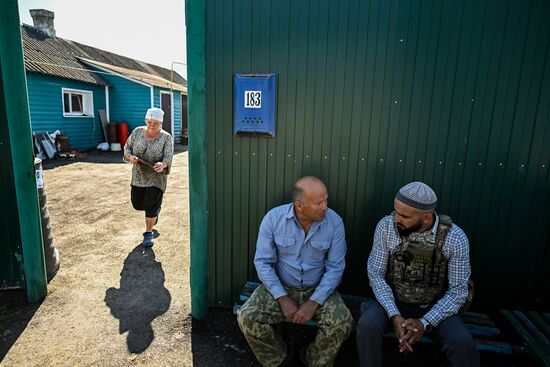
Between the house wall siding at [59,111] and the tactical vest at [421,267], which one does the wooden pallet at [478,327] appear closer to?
the tactical vest at [421,267]

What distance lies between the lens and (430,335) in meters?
2.35

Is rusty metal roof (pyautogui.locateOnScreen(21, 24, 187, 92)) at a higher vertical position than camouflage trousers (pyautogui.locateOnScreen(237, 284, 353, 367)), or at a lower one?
higher

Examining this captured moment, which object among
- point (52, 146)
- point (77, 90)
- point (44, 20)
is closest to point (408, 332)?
point (52, 146)

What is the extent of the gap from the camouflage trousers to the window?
1299 centimetres

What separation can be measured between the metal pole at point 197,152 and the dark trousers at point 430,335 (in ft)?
4.63

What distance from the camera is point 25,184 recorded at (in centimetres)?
316

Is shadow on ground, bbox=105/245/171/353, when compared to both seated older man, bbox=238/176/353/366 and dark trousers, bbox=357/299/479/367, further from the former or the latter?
dark trousers, bbox=357/299/479/367

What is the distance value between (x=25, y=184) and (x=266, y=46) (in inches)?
94.2

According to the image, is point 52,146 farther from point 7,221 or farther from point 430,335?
point 430,335

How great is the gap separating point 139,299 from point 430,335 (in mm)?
2575

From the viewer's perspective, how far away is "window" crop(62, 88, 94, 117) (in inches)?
517

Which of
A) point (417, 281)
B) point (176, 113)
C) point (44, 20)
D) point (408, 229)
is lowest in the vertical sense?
point (417, 281)

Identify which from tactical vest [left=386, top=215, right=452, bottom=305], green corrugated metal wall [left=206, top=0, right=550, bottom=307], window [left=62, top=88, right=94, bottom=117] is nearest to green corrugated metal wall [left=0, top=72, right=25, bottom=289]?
green corrugated metal wall [left=206, top=0, right=550, bottom=307]

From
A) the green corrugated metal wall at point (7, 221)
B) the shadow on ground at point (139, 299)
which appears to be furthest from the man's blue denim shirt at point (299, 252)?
the green corrugated metal wall at point (7, 221)
